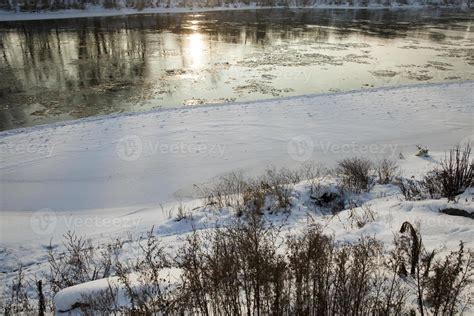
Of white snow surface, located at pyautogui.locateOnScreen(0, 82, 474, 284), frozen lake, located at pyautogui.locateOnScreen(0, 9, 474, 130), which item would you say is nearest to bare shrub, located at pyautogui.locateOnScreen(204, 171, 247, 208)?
white snow surface, located at pyautogui.locateOnScreen(0, 82, 474, 284)

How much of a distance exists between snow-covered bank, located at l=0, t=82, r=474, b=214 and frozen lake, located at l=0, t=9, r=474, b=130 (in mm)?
1678

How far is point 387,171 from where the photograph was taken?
848 centimetres

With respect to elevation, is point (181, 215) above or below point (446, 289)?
below

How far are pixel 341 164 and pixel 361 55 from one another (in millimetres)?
14053

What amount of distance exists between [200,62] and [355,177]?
44.2 feet

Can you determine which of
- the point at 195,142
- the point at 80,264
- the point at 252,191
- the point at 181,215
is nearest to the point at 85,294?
the point at 80,264

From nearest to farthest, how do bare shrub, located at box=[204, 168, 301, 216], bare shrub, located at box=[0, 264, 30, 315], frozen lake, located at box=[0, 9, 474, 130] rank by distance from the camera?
bare shrub, located at box=[0, 264, 30, 315]
bare shrub, located at box=[204, 168, 301, 216]
frozen lake, located at box=[0, 9, 474, 130]

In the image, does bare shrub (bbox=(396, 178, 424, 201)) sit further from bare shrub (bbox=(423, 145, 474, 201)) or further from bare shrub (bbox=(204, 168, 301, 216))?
bare shrub (bbox=(204, 168, 301, 216))

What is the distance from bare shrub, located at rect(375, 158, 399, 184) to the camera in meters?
8.21

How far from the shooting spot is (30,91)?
595 inches

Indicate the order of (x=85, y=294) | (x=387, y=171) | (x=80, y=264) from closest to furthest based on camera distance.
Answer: (x=85, y=294)
(x=80, y=264)
(x=387, y=171)

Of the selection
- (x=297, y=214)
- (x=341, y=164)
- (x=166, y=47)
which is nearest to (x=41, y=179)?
(x=297, y=214)

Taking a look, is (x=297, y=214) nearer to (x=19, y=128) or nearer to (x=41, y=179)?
(x=41, y=179)

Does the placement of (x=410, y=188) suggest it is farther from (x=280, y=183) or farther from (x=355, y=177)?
(x=280, y=183)
